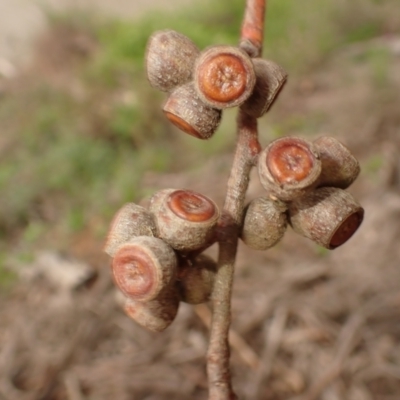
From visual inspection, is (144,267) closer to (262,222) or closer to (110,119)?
(262,222)

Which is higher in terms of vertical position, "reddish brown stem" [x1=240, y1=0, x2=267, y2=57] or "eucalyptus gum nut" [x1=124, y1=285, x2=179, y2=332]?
"reddish brown stem" [x1=240, y1=0, x2=267, y2=57]

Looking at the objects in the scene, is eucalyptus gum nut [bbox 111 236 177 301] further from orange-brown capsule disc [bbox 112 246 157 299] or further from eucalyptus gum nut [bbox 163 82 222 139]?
eucalyptus gum nut [bbox 163 82 222 139]

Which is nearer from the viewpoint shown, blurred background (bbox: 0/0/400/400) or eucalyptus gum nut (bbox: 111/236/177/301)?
eucalyptus gum nut (bbox: 111/236/177/301)

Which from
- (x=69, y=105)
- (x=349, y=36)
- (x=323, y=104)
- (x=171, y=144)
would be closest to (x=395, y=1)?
(x=349, y=36)

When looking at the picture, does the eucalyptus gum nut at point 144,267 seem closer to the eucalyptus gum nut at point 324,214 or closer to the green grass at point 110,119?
the eucalyptus gum nut at point 324,214

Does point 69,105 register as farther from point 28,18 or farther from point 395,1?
point 395,1

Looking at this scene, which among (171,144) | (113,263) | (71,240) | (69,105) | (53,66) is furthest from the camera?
(53,66)

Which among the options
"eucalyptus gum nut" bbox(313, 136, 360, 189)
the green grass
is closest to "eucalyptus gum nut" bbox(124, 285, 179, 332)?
"eucalyptus gum nut" bbox(313, 136, 360, 189)

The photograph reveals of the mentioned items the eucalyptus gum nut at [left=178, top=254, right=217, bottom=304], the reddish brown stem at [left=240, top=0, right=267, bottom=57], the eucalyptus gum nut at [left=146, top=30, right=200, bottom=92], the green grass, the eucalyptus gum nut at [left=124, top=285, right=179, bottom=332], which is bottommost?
the green grass

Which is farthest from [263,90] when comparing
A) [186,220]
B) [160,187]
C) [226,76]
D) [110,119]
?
[110,119]
